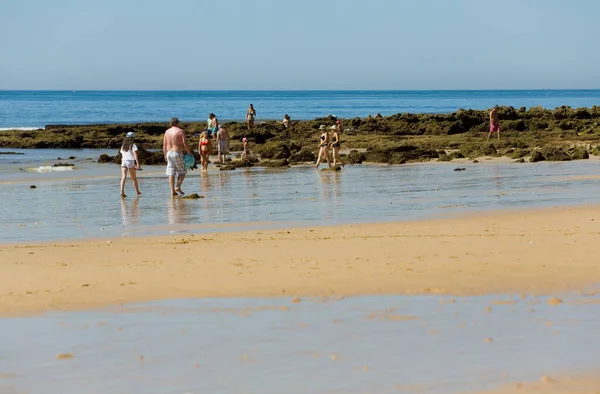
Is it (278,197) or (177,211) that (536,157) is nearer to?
(278,197)

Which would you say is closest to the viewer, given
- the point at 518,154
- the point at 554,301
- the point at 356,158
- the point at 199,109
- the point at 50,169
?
the point at 554,301

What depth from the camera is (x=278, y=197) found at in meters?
18.2

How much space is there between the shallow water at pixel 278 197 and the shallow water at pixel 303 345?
6100 millimetres

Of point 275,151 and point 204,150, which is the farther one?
point 275,151

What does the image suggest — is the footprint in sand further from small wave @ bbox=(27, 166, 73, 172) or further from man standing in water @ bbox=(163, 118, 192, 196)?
small wave @ bbox=(27, 166, 73, 172)

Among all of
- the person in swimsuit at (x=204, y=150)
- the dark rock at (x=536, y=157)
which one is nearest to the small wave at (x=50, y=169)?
the person in swimsuit at (x=204, y=150)

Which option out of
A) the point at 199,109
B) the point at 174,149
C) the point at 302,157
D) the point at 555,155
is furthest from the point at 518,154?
the point at 199,109

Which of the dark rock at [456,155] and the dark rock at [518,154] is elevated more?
the dark rock at [518,154]

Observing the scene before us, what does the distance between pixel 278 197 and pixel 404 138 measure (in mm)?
18774

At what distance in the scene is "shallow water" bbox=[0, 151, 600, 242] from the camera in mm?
14352

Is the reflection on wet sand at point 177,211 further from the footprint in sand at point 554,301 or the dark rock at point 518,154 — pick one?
the dark rock at point 518,154

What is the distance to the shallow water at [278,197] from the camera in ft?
47.1

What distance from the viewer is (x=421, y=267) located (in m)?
9.27

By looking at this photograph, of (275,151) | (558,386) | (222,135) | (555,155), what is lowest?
(275,151)
